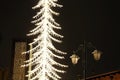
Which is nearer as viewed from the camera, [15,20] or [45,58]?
[45,58]

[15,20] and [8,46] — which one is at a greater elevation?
[15,20]

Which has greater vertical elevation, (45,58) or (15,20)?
(15,20)

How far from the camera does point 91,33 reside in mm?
13711

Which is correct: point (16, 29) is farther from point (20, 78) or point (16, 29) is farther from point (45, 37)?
point (45, 37)

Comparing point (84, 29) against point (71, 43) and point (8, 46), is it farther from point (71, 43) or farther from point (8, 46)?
point (8, 46)

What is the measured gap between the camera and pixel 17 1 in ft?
45.6

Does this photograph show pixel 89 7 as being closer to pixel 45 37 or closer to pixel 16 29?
pixel 16 29

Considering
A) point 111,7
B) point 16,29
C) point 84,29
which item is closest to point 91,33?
point 84,29

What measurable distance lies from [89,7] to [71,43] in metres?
1.82

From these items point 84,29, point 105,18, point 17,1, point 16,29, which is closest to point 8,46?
point 16,29

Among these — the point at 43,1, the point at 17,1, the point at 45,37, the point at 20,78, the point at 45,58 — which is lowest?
the point at 20,78

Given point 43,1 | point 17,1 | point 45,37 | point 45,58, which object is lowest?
point 45,58

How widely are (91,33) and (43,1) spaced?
4770 millimetres

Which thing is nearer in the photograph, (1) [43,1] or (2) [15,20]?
(1) [43,1]
